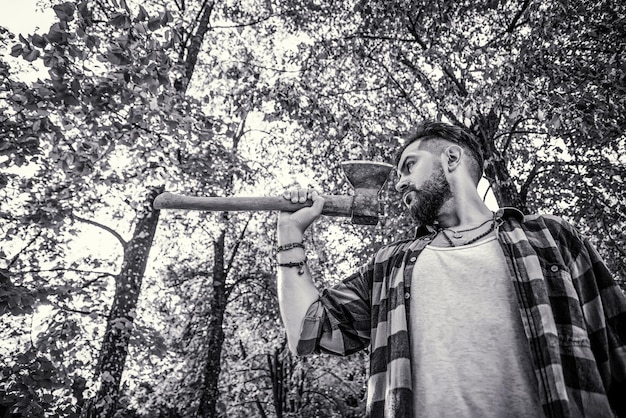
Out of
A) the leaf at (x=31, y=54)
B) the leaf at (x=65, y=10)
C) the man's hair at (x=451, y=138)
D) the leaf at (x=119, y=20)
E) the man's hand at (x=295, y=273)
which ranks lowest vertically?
the man's hand at (x=295, y=273)

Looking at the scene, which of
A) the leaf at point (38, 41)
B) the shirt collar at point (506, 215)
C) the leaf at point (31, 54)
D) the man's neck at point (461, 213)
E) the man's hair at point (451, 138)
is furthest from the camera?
the leaf at point (31, 54)

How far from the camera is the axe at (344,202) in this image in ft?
8.94

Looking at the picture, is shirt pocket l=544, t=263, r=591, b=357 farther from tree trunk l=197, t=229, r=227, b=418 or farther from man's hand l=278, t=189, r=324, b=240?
tree trunk l=197, t=229, r=227, b=418

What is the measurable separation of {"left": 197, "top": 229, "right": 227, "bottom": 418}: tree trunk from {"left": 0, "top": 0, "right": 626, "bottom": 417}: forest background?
67mm

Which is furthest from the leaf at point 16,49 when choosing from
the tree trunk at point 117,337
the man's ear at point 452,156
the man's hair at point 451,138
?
the tree trunk at point 117,337

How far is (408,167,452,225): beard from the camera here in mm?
2398

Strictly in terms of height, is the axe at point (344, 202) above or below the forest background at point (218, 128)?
below

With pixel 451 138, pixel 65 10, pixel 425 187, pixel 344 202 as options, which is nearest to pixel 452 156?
pixel 451 138

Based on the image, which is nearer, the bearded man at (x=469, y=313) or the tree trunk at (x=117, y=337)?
the bearded man at (x=469, y=313)

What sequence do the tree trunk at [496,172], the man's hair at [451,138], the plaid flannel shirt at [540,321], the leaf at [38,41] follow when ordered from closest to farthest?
the plaid flannel shirt at [540,321], the man's hair at [451,138], the leaf at [38,41], the tree trunk at [496,172]

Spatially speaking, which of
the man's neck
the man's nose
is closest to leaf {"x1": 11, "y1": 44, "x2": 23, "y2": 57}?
the man's nose

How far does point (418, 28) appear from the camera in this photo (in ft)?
28.5

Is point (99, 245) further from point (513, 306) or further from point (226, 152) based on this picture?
point (513, 306)

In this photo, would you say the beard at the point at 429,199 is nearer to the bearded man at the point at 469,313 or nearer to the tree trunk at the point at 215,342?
the bearded man at the point at 469,313
